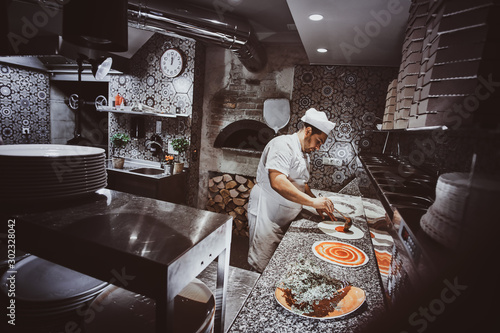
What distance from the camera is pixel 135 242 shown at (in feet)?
2.44

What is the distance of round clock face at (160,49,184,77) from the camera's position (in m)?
4.98

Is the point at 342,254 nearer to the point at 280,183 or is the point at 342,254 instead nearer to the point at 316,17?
the point at 280,183

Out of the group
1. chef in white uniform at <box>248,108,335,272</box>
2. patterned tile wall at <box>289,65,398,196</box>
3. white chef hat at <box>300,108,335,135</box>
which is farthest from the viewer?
patterned tile wall at <box>289,65,398,196</box>

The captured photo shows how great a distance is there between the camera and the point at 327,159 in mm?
4719

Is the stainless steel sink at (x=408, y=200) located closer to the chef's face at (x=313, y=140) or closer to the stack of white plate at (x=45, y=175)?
the stack of white plate at (x=45, y=175)

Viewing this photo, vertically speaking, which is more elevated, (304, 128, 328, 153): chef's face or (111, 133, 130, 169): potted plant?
(304, 128, 328, 153): chef's face

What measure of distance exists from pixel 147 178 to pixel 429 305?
463cm

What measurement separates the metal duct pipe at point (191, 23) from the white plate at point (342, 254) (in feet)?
9.88

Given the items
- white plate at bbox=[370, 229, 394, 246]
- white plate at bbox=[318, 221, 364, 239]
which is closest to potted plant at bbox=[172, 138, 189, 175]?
white plate at bbox=[318, 221, 364, 239]

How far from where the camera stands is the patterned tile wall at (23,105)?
531 centimetres

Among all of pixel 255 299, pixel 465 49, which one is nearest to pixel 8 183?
pixel 255 299

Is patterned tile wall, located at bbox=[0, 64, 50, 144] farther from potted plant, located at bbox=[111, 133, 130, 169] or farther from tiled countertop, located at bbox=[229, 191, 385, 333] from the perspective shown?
tiled countertop, located at bbox=[229, 191, 385, 333]

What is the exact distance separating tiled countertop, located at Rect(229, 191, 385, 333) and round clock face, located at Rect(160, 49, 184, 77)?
13.6 feet

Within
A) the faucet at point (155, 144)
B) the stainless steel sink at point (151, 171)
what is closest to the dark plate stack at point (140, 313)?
the stainless steel sink at point (151, 171)
